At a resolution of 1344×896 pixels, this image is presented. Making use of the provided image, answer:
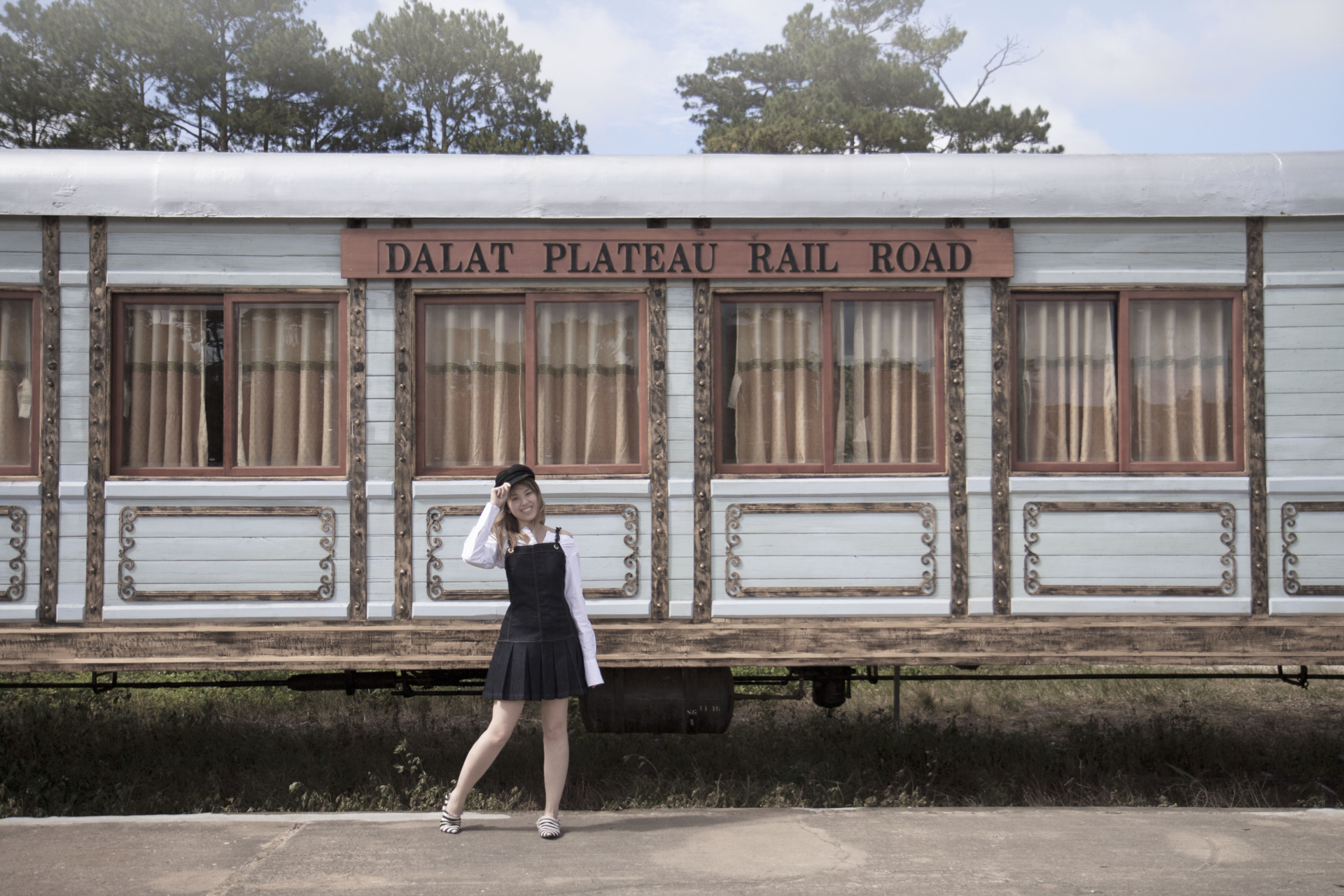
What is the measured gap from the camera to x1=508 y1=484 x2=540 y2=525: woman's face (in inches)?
169

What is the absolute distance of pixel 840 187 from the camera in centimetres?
511

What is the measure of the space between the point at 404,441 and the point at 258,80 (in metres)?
17.6

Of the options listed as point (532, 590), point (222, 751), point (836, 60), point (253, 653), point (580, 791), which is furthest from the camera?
point (836, 60)

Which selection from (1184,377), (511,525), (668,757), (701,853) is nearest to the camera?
(701,853)

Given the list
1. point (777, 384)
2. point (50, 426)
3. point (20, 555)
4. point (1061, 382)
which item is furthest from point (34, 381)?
point (1061, 382)

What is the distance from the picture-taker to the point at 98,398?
5004mm

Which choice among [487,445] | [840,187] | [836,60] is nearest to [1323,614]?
[840,187]

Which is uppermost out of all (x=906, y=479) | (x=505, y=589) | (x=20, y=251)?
(x=20, y=251)

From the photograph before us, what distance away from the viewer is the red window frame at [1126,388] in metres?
5.17

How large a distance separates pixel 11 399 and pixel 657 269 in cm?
335

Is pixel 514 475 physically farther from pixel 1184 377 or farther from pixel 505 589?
pixel 1184 377

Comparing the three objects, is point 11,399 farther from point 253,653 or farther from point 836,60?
point 836,60

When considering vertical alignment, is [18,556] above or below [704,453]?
below

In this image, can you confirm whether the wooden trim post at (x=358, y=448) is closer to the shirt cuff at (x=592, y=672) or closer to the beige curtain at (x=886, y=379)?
the shirt cuff at (x=592, y=672)
